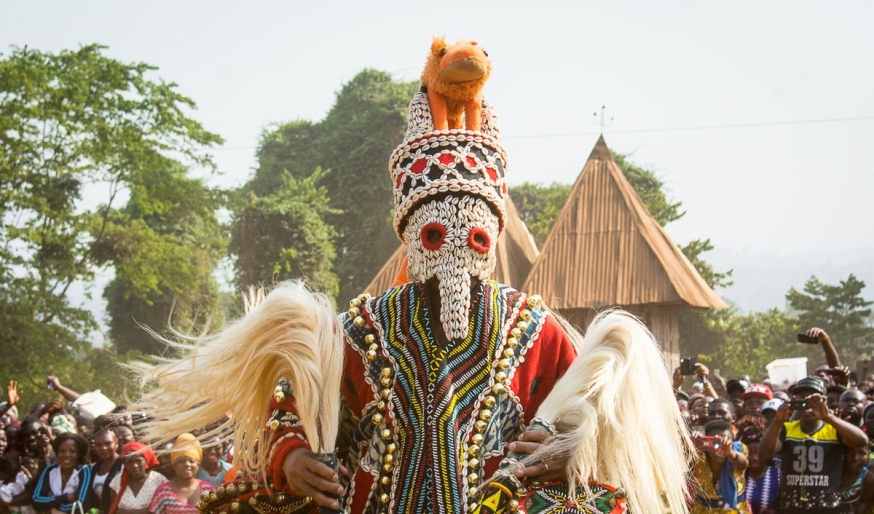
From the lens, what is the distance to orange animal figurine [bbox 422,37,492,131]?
4.07m

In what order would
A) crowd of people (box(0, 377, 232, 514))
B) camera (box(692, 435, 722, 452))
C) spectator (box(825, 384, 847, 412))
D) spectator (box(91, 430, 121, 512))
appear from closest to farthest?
camera (box(692, 435, 722, 452)) < crowd of people (box(0, 377, 232, 514)) < spectator (box(91, 430, 121, 512)) < spectator (box(825, 384, 847, 412))

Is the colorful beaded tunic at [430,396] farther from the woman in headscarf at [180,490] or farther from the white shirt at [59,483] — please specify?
the white shirt at [59,483]

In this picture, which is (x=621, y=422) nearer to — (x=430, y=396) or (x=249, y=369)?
(x=430, y=396)

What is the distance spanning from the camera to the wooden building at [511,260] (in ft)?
66.7

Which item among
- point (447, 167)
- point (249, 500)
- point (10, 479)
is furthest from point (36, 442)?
point (447, 167)

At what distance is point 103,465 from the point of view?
9.16m

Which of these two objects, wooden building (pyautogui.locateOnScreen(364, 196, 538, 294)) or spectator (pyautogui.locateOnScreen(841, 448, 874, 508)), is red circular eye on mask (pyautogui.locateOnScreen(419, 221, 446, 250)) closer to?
spectator (pyautogui.locateOnScreen(841, 448, 874, 508))

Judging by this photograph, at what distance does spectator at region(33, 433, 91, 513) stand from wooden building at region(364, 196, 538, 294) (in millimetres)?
10519

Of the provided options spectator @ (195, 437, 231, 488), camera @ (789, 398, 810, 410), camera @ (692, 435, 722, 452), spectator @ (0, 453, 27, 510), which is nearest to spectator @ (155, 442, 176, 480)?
spectator @ (195, 437, 231, 488)

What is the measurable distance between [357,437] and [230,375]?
1.59 ft

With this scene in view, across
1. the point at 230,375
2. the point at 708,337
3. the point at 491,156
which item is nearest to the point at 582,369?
the point at 491,156

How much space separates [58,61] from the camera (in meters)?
25.9

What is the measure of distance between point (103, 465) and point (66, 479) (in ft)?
1.62

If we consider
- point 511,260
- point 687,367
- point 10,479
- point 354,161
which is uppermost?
point 354,161
